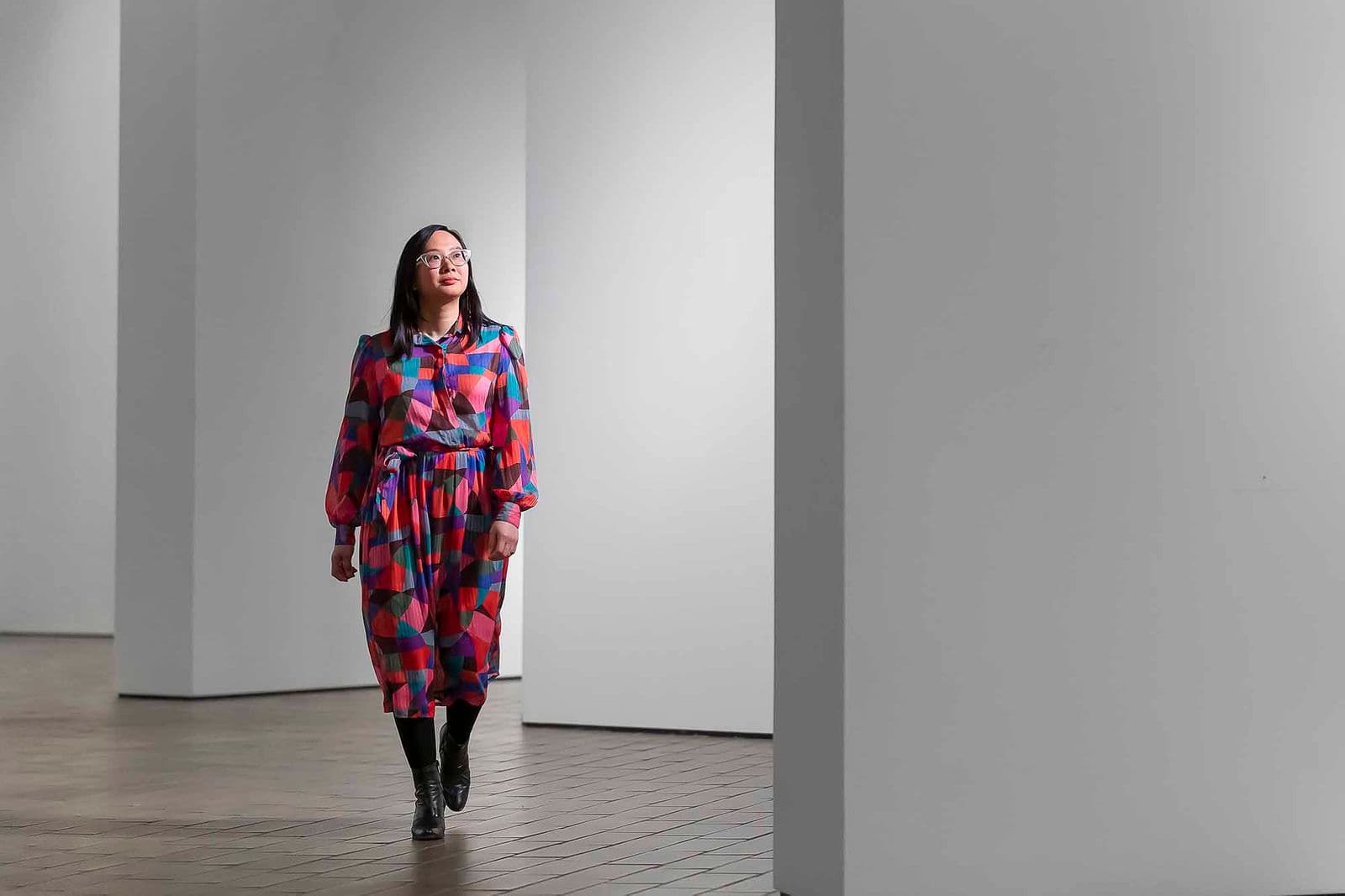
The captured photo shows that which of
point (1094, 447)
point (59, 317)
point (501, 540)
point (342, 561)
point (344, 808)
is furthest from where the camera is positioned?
point (59, 317)

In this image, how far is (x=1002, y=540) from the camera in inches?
163

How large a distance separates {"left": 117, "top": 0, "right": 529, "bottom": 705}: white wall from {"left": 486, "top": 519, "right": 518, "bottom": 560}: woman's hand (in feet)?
15.8

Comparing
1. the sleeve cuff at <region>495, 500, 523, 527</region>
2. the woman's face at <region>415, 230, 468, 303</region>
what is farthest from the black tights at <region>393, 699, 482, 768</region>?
the woman's face at <region>415, 230, 468, 303</region>

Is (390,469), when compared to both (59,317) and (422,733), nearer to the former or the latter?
(422,733)

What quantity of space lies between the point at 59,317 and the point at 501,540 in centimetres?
1146

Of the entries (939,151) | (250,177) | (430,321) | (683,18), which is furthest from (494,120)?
(939,151)

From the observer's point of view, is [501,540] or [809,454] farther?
[501,540]

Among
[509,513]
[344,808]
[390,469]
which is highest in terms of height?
[390,469]

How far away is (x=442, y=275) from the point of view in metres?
5.50

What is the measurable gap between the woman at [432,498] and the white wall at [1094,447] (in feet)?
5.48

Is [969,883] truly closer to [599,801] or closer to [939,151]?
[939,151]

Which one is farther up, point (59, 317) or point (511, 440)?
point (59, 317)

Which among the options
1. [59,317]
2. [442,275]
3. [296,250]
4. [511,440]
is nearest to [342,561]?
[511,440]

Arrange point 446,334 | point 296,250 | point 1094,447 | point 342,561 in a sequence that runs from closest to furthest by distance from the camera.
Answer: point 1094,447, point 342,561, point 446,334, point 296,250
